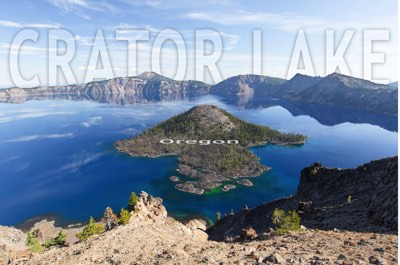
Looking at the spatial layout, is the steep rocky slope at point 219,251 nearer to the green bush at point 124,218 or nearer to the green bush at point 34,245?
the green bush at point 34,245

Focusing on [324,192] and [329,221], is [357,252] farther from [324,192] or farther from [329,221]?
[324,192]

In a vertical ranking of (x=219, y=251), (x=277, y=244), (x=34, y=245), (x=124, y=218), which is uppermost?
(x=219, y=251)

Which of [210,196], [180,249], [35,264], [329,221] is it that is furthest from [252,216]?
[210,196]

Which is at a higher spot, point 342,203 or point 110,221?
point 342,203

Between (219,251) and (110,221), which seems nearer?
(219,251)

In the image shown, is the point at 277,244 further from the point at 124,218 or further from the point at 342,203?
the point at 342,203

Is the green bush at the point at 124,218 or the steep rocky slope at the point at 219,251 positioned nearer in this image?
the steep rocky slope at the point at 219,251

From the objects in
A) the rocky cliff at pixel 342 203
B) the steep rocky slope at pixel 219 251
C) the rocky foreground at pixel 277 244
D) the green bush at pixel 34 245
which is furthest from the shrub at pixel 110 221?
the rocky cliff at pixel 342 203

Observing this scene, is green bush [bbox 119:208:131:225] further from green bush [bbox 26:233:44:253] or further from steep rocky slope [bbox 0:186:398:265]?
steep rocky slope [bbox 0:186:398:265]

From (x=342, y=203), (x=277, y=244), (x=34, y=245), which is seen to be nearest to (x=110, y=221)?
(x=34, y=245)
